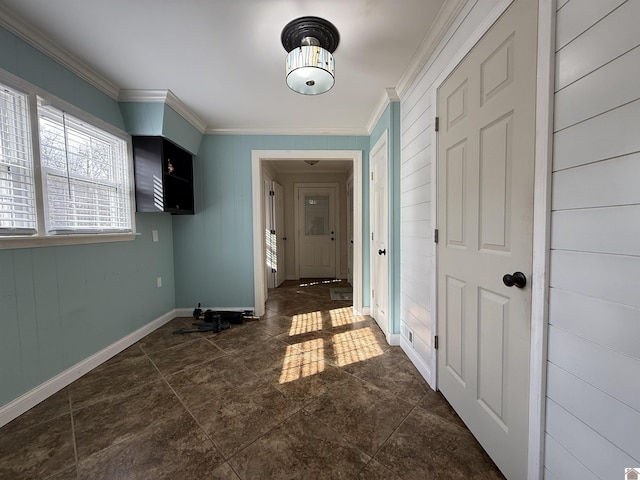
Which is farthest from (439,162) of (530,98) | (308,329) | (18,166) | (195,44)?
(18,166)

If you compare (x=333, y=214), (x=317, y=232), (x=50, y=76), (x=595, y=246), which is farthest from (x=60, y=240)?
(x=333, y=214)

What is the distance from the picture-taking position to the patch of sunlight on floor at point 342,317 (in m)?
2.98

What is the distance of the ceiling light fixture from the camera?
155 cm

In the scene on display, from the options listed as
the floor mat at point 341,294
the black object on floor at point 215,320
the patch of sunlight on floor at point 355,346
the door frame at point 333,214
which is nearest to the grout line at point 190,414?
the black object on floor at point 215,320

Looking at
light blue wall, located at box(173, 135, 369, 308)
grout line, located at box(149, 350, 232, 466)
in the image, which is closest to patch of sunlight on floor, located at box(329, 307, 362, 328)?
light blue wall, located at box(173, 135, 369, 308)

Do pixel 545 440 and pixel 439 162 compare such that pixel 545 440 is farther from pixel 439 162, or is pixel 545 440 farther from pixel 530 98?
pixel 439 162

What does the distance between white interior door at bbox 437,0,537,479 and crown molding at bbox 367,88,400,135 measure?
32.6 inches

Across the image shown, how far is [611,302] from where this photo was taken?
700mm

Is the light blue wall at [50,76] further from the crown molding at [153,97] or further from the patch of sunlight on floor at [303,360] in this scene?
the patch of sunlight on floor at [303,360]

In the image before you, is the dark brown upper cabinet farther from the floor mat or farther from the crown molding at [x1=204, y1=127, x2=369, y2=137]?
the floor mat

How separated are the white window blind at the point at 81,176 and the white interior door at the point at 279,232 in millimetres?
2713

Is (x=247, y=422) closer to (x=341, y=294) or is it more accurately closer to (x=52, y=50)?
(x=52, y=50)

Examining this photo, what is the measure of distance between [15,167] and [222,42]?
152 centimetres

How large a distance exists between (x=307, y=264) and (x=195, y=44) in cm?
439
